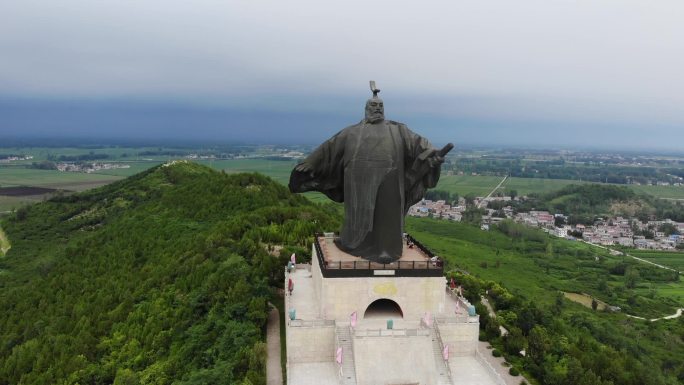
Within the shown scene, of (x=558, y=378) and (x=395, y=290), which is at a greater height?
(x=395, y=290)

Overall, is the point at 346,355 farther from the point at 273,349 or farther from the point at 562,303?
the point at 562,303

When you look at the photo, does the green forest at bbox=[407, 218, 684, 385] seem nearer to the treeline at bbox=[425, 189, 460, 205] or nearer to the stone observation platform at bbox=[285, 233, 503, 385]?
the stone observation platform at bbox=[285, 233, 503, 385]

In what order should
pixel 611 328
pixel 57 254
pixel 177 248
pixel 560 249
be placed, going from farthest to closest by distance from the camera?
pixel 560 249 → pixel 57 254 → pixel 611 328 → pixel 177 248

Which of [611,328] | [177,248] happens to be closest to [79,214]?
[177,248]

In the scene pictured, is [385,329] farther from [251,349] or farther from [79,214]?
[79,214]

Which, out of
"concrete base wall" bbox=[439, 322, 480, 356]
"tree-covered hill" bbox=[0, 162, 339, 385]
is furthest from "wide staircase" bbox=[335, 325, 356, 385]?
"concrete base wall" bbox=[439, 322, 480, 356]

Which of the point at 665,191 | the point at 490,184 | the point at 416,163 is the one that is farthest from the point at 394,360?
the point at 665,191
